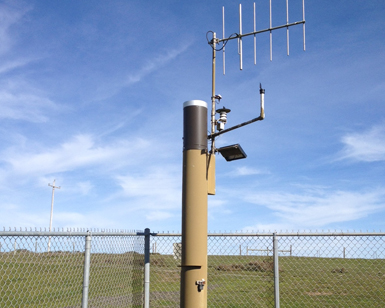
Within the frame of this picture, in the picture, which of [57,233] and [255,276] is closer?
[57,233]

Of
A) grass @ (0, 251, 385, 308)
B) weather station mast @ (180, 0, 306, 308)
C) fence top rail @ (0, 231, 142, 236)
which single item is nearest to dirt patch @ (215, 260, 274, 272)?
grass @ (0, 251, 385, 308)

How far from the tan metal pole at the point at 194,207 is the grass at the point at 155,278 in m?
0.76

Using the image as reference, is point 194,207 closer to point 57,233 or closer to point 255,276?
point 255,276

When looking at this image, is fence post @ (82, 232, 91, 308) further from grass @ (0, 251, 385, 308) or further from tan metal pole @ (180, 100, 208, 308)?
tan metal pole @ (180, 100, 208, 308)

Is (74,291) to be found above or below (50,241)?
below

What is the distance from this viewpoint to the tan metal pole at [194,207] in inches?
232

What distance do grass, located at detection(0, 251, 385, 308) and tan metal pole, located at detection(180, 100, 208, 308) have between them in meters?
0.76

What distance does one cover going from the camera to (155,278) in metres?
7.13

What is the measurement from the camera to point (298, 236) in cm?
612

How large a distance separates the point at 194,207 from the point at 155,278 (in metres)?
1.92

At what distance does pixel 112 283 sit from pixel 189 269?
1.25 m

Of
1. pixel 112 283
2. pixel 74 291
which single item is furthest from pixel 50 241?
pixel 112 283

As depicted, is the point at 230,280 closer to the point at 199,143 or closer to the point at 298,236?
the point at 298,236

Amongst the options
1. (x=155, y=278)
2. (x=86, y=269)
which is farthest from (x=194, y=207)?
(x=155, y=278)
